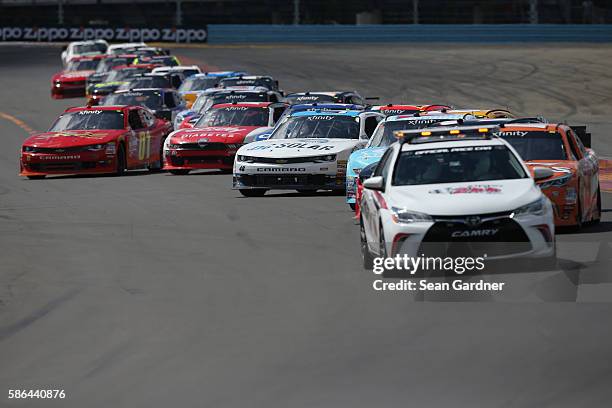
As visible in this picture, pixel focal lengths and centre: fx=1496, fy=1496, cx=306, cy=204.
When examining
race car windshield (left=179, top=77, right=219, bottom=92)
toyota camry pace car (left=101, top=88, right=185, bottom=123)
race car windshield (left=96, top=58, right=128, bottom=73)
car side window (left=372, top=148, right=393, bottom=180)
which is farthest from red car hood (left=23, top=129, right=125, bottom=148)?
race car windshield (left=96, top=58, right=128, bottom=73)

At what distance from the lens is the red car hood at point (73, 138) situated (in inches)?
1025

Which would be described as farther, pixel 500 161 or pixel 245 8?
pixel 245 8

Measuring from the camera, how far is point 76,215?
19344 mm

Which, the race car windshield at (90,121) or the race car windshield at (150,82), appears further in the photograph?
the race car windshield at (150,82)

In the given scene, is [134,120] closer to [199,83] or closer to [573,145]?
[199,83]

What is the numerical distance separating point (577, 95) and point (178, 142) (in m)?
21.2

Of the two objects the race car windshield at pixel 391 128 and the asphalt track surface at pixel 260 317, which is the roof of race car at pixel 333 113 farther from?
the race car windshield at pixel 391 128

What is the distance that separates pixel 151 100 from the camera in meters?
33.9

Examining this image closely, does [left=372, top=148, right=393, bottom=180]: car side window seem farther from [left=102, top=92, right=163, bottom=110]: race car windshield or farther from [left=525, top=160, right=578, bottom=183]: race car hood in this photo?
[left=102, top=92, right=163, bottom=110]: race car windshield

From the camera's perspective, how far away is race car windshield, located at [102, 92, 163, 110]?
33.7m

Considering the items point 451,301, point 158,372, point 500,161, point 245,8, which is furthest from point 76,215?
point 245,8

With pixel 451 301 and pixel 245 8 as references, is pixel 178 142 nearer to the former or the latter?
pixel 451 301

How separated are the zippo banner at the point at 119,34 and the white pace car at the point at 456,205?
69.4m

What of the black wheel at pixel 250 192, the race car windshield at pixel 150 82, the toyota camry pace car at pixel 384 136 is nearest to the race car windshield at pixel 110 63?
the race car windshield at pixel 150 82
